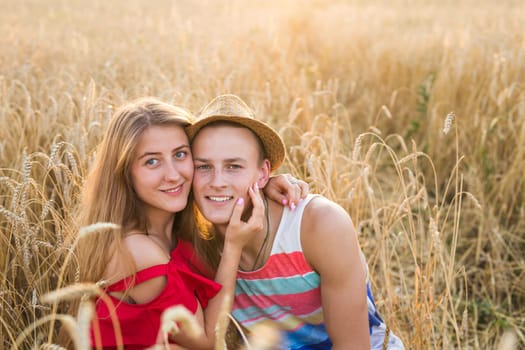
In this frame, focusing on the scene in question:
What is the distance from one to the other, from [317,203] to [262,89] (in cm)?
255

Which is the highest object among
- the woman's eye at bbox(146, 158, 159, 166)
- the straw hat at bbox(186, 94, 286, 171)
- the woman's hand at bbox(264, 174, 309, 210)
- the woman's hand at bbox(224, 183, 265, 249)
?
the straw hat at bbox(186, 94, 286, 171)

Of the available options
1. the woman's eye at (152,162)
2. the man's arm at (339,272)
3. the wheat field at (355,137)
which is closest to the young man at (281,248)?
the man's arm at (339,272)

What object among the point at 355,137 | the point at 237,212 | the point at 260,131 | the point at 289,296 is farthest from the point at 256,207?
the point at 355,137

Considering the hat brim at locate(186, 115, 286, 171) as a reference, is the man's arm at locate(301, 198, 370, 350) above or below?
below

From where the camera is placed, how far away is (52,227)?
2.79 m

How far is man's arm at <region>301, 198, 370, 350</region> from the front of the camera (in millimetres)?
2051

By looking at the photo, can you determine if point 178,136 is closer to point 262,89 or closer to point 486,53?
point 262,89

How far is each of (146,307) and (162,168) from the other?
1.72ft

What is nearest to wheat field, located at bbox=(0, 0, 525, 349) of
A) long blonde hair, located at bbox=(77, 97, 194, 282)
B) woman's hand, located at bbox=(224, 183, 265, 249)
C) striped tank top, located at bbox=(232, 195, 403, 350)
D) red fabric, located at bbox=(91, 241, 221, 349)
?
long blonde hair, located at bbox=(77, 97, 194, 282)

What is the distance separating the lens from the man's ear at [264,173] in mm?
2300

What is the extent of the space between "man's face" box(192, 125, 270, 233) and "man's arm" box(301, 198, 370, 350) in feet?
0.98

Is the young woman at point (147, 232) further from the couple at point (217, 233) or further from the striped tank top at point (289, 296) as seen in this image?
the striped tank top at point (289, 296)

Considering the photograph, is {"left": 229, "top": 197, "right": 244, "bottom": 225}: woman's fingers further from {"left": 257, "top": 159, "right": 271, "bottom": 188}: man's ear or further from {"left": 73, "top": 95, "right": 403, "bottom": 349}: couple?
{"left": 257, "top": 159, "right": 271, "bottom": 188}: man's ear

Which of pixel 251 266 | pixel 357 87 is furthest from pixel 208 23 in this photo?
pixel 251 266
